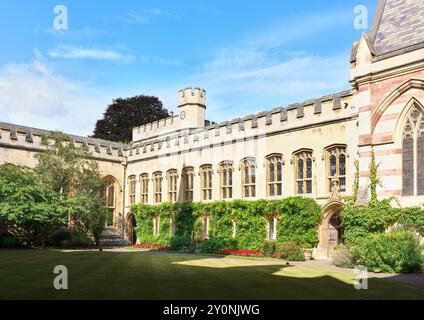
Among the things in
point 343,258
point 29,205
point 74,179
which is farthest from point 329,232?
point 29,205

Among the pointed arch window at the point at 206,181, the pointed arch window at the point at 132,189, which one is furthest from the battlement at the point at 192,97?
the pointed arch window at the point at 206,181

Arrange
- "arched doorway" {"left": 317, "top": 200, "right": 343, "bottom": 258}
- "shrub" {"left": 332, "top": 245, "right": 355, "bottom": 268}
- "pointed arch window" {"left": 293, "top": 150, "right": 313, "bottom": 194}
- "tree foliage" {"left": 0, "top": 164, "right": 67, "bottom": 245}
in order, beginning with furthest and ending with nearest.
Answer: "tree foliage" {"left": 0, "top": 164, "right": 67, "bottom": 245}, "pointed arch window" {"left": 293, "top": 150, "right": 313, "bottom": 194}, "arched doorway" {"left": 317, "top": 200, "right": 343, "bottom": 258}, "shrub" {"left": 332, "top": 245, "right": 355, "bottom": 268}

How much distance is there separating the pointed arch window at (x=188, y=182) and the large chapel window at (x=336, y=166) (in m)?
10.1

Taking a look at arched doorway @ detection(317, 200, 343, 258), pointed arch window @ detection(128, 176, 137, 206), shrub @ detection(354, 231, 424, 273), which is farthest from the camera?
pointed arch window @ detection(128, 176, 137, 206)

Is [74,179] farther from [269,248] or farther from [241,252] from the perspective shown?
[269,248]

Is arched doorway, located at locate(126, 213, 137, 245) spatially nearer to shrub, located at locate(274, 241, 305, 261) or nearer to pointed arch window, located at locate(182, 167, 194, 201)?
pointed arch window, located at locate(182, 167, 194, 201)

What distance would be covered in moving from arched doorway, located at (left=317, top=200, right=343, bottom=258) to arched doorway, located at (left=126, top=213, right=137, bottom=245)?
16.0 metres

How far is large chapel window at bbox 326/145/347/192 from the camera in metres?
20.8

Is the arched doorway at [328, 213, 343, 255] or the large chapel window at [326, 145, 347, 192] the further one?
the arched doorway at [328, 213, 343, 255]

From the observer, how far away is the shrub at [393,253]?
14367 millimetres

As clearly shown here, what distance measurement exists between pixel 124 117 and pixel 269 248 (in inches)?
1187

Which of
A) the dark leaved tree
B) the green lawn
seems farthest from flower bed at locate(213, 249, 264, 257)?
the dark leaved tree
